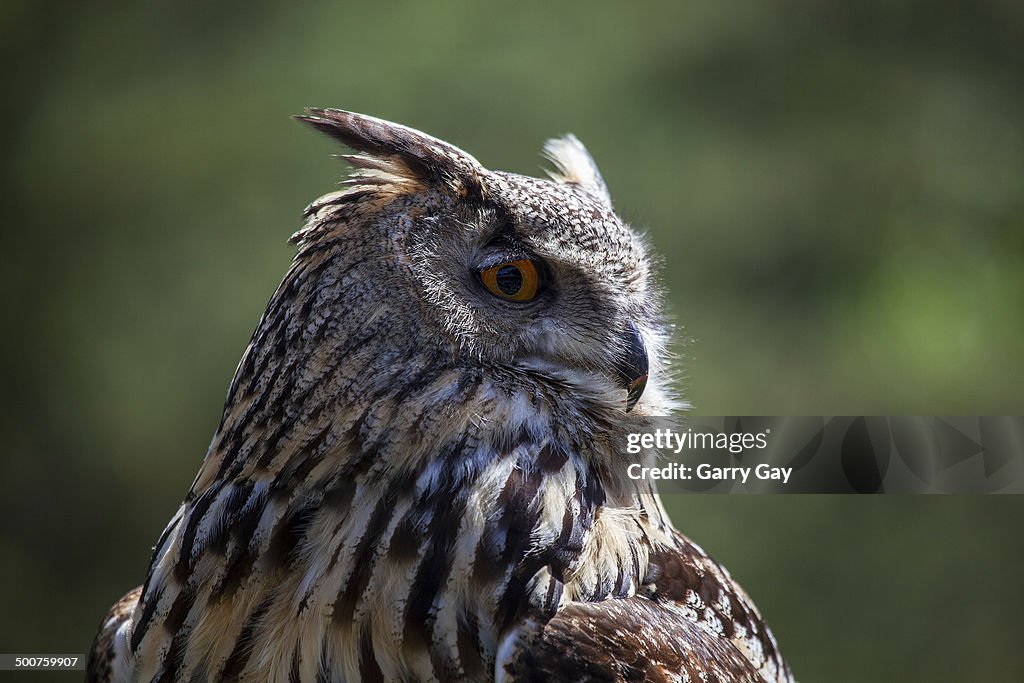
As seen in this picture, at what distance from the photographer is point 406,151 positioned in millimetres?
1312

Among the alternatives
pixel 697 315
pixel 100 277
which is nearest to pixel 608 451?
pixel 697 315

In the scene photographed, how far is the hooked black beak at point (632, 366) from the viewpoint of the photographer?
1365mm

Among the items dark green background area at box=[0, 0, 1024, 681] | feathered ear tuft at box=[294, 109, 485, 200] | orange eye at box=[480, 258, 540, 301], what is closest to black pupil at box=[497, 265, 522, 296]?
orange eye at box=[480, 258, 540, 301]

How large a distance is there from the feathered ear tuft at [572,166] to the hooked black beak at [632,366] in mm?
331

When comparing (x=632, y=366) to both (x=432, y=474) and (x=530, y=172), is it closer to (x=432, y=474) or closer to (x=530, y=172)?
(x=432, y=474)

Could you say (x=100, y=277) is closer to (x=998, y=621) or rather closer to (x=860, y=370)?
(x=860, y=370)

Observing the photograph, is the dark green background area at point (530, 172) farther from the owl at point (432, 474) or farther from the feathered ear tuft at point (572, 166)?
the owl at point (432, 474)

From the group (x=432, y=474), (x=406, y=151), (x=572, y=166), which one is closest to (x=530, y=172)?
(x=572, y=166)

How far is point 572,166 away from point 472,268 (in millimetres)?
470

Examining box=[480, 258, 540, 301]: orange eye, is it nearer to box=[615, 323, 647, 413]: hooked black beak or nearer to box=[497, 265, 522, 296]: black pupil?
box=[497, 265, 522, 296]: black pupil

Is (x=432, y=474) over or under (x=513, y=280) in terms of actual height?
under

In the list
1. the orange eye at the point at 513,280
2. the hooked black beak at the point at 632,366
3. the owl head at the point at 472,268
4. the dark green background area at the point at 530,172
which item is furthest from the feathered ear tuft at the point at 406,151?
the dark green background area at the point at 530,172

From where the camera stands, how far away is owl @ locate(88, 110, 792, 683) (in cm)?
113

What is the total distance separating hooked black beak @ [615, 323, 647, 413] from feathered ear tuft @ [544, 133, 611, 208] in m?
0.33
